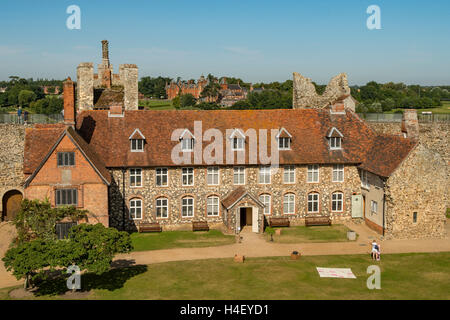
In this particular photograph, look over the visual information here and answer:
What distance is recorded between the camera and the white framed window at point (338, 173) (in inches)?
1726

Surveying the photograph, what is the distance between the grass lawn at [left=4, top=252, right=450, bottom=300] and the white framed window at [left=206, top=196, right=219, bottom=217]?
28.4 feet

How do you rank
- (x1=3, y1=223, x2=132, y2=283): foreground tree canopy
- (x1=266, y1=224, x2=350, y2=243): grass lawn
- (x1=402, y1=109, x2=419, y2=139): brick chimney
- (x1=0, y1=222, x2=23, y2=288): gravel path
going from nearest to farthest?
(x1=3, y1=223, x2=132, y2=283): foreground tree canopy, (x1=0, y1=222, x2=23, y2=288): gravel path, (x1=266, y1=224, x2=350, y2=243): grass lawn, (x1=402, y1=109, x2=419, y2=139): brick chimney

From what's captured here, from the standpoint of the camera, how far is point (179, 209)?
139 feet

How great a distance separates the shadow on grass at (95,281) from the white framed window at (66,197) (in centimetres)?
677

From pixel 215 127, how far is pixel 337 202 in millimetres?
13166

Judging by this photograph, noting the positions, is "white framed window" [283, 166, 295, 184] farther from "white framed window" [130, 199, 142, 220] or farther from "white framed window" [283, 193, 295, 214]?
"white framed window" [130, 199, 142, 220]

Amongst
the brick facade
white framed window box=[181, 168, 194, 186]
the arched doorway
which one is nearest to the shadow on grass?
the brick facade

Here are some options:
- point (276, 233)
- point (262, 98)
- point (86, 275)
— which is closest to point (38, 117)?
point (86, 275)

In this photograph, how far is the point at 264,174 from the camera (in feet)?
141

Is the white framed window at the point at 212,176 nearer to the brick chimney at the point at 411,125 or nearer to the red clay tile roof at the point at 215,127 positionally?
the red clay tile roof at the point at 215,127

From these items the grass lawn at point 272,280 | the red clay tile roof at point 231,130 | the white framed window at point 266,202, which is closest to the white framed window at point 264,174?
the white framed window at point 266,202

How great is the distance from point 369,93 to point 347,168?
11939cm

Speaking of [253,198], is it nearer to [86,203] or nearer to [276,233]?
[276,233]

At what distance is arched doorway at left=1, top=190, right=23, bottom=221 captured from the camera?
4662 centimetres
